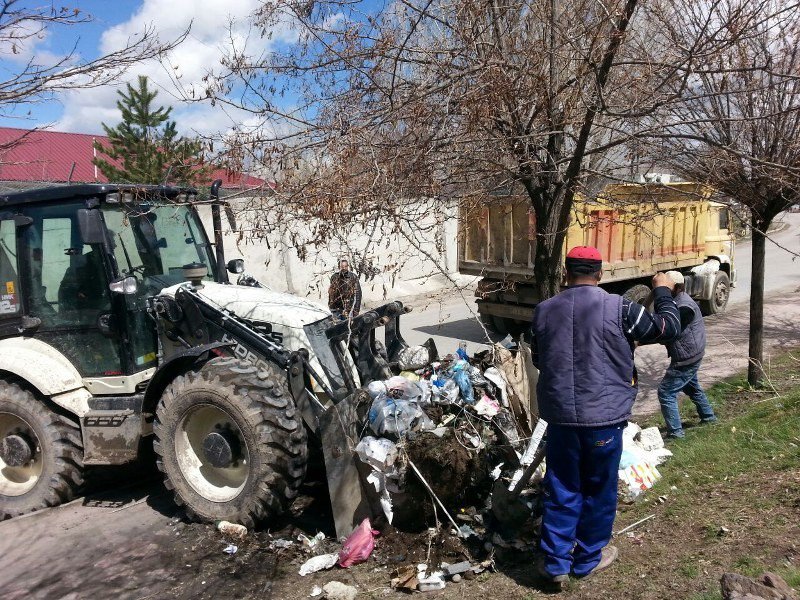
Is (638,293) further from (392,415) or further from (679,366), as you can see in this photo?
(392,415)

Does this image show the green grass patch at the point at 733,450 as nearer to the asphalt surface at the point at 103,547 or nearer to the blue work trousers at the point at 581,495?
the blue work trousers at the point at 581,495

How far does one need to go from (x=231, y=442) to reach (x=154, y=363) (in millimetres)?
1170

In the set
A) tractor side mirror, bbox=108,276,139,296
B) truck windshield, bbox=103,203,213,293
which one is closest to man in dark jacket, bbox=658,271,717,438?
truck windshield, bbox=103,203,213,293

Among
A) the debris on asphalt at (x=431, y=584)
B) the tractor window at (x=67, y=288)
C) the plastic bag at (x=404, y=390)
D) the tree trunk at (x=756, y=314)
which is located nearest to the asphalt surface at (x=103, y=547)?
the plastic bag at (x=404, y=390)

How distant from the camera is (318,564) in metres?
4.12

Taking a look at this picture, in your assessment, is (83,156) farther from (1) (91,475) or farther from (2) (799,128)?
(2) (799,128)

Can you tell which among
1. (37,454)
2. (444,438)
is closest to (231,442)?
(444,438)

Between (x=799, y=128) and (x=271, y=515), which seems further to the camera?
(x=799, y=128)

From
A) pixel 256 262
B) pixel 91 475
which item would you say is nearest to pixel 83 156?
pixel 256 262

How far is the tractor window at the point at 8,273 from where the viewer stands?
5.45m

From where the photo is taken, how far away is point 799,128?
18.5ft

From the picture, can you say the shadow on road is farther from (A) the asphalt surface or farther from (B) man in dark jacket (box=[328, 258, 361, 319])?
(B) man in dark jacket (box=[328, 258, 361, 319])

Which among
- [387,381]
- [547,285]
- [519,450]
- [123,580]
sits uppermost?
[547,285]

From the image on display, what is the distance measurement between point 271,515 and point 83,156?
79.1 ft
